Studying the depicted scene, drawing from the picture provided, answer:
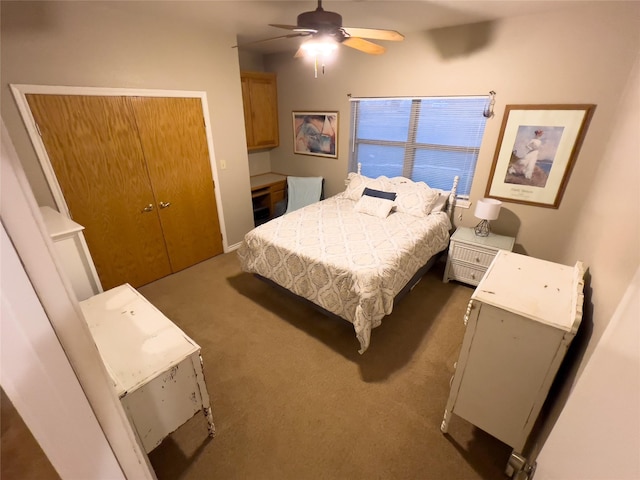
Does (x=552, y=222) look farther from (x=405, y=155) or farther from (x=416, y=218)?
(x=405, y=155)

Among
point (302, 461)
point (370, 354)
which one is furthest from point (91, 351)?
→ point (370, 354)

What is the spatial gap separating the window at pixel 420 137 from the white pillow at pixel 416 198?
0.28m

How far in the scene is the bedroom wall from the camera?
1.59 meters

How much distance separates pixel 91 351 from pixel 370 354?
6.49 ft

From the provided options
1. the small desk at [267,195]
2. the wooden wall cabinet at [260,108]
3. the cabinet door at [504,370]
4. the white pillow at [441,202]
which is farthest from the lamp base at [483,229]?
the wooden wall cabinet at [260,108]

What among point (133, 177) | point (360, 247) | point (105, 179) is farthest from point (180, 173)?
point (360, 247)

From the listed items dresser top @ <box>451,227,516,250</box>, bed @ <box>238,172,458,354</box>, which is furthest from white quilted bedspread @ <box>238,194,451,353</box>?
dresser top @ <box>451,227,516,250</box>

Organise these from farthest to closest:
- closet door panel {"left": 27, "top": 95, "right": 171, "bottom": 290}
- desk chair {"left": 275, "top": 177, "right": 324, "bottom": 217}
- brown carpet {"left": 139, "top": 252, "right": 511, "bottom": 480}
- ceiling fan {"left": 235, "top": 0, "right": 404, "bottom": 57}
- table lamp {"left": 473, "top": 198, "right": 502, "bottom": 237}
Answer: desk chair {"left": 275, "top": 177, "right": 324, "bottom": 217}, table lamp {"left": 473, "top": 198, "right": 502, "bottom": 237}, closet door panel {"left": 27, "top": 95, "right": 171, "bottom": 290}, ceiling fan {"left": 235, "top": 0, "right": 404, "bottom": 57}, brown carpet {"left": 139, "top": 252, "right": 511, "bottom": 480}

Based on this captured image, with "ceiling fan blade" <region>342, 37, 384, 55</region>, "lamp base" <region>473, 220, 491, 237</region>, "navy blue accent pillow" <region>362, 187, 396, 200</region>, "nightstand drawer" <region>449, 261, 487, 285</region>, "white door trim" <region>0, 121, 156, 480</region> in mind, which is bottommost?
"nightstand drawer" <region>449, 261, 487, 285</region>

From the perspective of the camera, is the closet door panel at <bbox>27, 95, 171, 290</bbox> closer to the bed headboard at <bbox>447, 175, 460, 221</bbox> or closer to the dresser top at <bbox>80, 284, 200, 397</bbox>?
the dresser top at <bbox>80, 284, 200, 397</bbox>

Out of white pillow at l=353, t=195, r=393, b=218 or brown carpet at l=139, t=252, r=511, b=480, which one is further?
white pillow at l=353, t=195, r=393, b=218

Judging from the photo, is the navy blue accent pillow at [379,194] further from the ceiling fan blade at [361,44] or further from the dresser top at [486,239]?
the ceiling fan blade at [361,44]

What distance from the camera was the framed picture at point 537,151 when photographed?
243 centimetres

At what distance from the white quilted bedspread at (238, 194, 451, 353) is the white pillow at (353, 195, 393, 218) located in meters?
0.07
